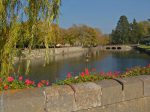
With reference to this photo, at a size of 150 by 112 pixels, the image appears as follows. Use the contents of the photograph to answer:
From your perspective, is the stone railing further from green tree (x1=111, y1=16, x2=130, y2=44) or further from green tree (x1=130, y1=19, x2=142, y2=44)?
green tree (x1=111, y1=16, x2=130, y2=44)

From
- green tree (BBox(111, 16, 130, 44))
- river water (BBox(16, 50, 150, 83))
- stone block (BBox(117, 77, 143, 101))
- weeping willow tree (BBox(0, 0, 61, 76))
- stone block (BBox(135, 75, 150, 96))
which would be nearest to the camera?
weeping willow tree (BBox(0, 0, 61, 76))

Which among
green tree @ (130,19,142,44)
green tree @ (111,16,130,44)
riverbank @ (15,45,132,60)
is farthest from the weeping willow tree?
green tree @ (111,16,130,44)

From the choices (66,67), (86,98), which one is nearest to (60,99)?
(86,98)

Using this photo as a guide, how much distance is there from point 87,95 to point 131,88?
0.87 m

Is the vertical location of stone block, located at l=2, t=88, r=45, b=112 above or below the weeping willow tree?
below

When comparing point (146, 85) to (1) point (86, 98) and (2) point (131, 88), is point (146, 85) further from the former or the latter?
(1) point (86, 98)

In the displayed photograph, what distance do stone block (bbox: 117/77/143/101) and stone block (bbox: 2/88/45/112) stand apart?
148cm

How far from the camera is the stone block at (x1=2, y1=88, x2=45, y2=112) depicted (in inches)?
144

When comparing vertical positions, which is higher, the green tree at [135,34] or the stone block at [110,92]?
the green tree at [135,34]

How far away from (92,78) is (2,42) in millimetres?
2835

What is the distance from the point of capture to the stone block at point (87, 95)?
Result: 4293 millimetres

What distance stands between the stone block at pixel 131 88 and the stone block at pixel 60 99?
3.27 feet

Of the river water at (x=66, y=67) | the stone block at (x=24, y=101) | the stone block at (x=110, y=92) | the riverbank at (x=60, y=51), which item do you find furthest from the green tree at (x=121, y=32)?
the stone block at (x=24, y=101)

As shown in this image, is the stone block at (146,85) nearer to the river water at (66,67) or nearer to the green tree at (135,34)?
the river water at (66,67)
